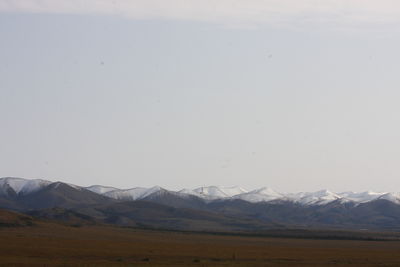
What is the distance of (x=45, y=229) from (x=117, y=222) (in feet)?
259

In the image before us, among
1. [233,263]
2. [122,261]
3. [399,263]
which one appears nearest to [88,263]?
[122,261]

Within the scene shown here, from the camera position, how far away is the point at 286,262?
61281 millimetres

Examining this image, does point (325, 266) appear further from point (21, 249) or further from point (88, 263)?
point (21, 249)

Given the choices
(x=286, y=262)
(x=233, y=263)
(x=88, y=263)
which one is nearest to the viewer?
(x=88, y=263)

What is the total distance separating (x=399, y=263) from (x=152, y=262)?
61.7 feet

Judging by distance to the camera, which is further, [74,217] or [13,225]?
[74,217]

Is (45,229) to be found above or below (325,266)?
above

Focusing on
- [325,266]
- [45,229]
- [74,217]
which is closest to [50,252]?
[325,266]

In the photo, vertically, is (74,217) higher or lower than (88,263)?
higher

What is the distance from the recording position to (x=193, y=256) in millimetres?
66688

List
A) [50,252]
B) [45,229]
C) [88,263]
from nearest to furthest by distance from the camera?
1. [88,263]
2. [50,252]
3. [45,229]

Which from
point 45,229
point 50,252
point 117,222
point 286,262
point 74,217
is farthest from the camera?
point 117,222

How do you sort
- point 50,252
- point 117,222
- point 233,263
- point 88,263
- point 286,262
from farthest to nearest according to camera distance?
point 117,222 → point 50,252 → point 286,262 → point 233,263 → point 88,263

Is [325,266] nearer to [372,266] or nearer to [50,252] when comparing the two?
[372,266]
